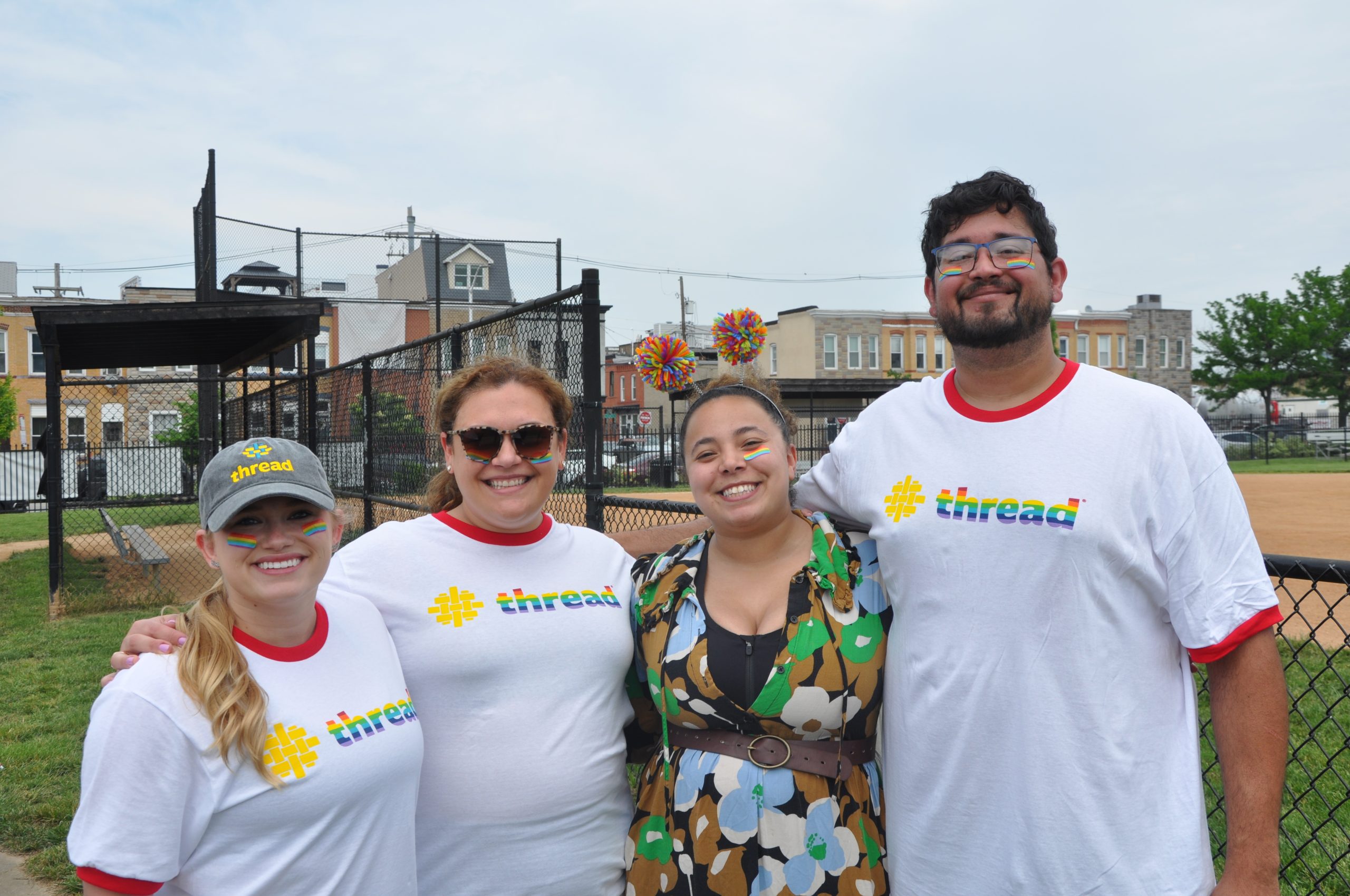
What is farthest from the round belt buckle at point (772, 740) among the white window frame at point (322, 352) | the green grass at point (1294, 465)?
the green grass at point (1294, 465)

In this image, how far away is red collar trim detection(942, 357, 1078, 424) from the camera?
7.00ft

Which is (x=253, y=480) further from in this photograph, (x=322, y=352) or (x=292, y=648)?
(x=322, y=352)

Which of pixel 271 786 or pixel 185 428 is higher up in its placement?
pixel 185 428

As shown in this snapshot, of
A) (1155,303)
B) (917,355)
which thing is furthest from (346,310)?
(1155,303)

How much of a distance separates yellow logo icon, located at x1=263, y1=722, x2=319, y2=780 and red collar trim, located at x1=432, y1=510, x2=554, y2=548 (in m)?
0.69

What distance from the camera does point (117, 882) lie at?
5.35 feet

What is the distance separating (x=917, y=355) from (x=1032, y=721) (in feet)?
182

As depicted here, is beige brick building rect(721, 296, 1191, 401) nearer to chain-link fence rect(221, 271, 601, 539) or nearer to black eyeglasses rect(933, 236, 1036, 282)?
chain-link fence rect(221, 271, 601, 539)

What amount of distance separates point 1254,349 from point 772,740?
167 feet

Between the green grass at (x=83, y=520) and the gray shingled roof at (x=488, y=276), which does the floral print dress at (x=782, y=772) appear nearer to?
the gray shingled roof at (x=488, y=276)

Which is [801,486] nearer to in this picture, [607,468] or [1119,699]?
[1119,699]

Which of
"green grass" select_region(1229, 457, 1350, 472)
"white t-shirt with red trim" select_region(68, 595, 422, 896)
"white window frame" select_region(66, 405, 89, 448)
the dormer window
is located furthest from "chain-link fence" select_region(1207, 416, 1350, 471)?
"white window frame" select_region(66, 405, 89, 448)

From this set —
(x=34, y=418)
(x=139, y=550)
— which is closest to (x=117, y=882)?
(x=139, y=550)

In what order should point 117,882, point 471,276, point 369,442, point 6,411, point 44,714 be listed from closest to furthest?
point 117,882, point 44,714, point 369,442, point 471,276, point 6,411
